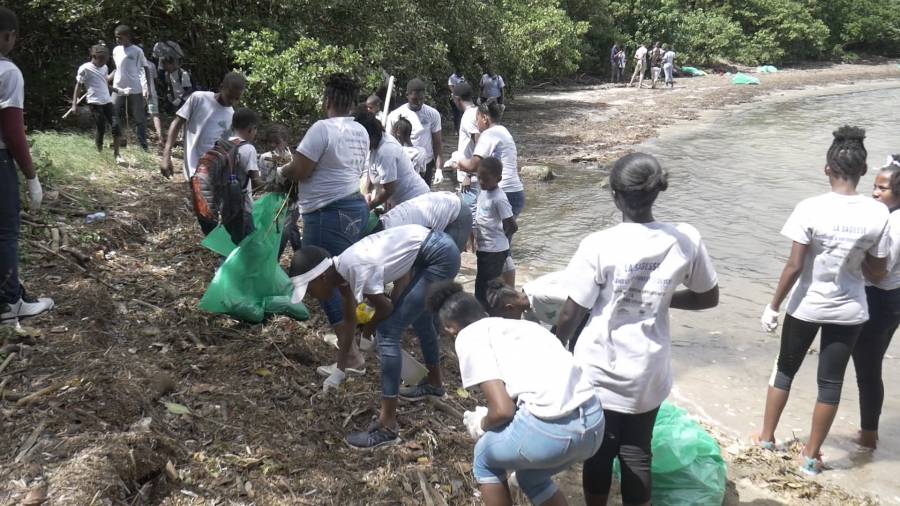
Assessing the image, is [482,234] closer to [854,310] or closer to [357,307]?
[357,307]

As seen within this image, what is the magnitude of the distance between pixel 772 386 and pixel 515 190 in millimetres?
3051

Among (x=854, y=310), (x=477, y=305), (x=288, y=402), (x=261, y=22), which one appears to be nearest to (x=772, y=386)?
(x=854, y=310)

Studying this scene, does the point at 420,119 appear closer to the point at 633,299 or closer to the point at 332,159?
the point at 332,159

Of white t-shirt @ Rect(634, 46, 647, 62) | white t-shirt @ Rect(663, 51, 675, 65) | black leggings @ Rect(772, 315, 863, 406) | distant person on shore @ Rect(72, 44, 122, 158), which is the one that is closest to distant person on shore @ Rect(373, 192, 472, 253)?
black leggings @ Rect(772, 315, 863, 406)

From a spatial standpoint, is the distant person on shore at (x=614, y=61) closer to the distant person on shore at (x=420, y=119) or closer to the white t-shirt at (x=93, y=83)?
the distant person on shore at (x=420, y=119)

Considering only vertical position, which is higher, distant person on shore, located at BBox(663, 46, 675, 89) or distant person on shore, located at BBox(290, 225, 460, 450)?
distant person on shore, located at BBox(663, 46, 675, 89)

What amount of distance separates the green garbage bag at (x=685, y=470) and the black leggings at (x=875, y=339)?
1273 millimetres

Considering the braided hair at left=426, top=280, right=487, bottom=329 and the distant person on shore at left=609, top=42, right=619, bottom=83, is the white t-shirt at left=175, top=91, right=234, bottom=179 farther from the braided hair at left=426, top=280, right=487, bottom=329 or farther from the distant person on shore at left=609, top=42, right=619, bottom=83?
the distant person on shore at left=609, top=42, right=619, bottom=83

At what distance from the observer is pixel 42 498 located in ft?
9.93

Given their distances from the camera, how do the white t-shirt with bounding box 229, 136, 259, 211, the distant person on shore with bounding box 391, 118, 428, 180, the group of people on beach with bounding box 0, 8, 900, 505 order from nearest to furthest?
the group of people on beach with bounding box 0, 8, 900, 505
the white t-shirt with bounding box 229, 136, 259, 211
the distant person on shore with bounding box 391, 118, 428, 180

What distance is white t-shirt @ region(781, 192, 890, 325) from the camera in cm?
376

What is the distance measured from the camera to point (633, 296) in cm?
295

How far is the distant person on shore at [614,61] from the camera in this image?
30.8 metres

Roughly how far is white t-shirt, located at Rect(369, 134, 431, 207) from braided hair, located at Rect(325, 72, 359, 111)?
70cm
